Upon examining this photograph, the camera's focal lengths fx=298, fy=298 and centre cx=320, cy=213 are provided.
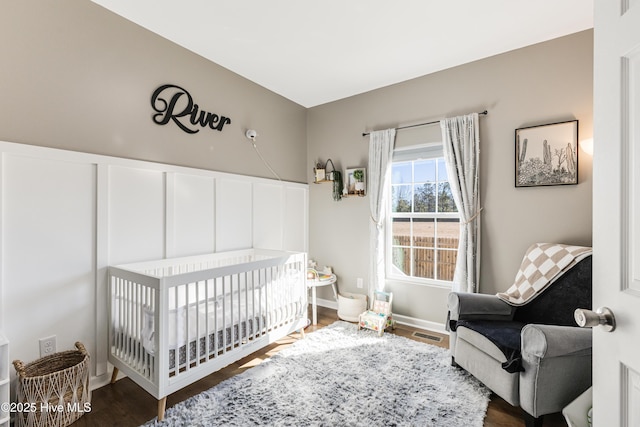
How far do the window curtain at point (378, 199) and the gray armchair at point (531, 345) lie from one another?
106cm

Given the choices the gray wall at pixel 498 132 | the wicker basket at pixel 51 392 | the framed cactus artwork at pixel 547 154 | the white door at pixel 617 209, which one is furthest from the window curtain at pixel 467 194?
the wicker basket at pixel 51 392

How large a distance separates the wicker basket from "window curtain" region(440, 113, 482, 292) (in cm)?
279

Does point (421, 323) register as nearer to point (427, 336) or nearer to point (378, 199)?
point (427, 336)

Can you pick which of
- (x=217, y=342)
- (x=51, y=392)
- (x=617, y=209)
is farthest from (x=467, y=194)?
(x=51, y=392)

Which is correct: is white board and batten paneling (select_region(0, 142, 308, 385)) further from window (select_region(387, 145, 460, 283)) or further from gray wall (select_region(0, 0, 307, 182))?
window (select_region(387, 145, 460, 283))

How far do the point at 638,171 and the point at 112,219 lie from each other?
256cm

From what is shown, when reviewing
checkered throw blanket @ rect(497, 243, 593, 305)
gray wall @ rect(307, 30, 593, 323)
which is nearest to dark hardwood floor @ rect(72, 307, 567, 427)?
checkered throw blanket @ rect(497, 243, 593, 305)

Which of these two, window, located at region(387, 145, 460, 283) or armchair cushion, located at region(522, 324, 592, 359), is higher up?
window, located at region(387, 145, 460, 283)

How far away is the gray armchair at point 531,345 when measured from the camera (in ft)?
4.99

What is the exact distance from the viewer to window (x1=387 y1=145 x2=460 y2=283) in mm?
2949

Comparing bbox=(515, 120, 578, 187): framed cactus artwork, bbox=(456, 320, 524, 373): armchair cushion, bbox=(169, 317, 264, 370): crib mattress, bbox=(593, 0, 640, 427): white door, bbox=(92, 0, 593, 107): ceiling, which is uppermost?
bbox=(92, 0, 593, 107): ceiling

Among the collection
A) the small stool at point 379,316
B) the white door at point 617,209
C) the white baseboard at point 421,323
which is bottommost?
the white baseboard at point 421,323

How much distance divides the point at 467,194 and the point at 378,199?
88 centimetres

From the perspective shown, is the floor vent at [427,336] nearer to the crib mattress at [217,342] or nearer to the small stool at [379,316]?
the small stool at [379,316]
